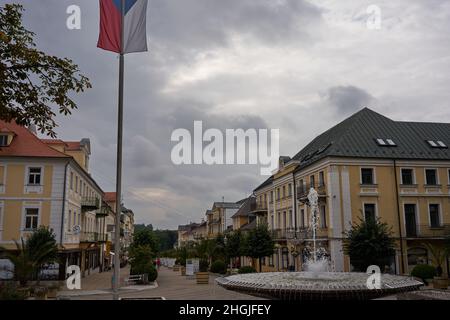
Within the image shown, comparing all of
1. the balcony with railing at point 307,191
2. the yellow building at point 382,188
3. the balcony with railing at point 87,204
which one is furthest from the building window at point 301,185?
the balcony with railing at point 87,204

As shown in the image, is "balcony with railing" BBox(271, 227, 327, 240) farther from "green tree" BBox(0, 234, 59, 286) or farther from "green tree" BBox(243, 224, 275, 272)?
"green tree" BBox(0, 234, 59, 286)

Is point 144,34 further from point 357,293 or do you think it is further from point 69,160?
point 69,160

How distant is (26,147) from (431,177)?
30.6m

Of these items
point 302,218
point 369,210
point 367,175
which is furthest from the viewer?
point 302,218

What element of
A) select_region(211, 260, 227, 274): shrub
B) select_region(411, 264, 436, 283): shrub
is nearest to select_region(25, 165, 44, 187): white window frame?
select_region(211, 260, 227, 274): shrub

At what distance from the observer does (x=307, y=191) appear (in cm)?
3581

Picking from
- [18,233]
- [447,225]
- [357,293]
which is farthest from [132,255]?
[357,293]

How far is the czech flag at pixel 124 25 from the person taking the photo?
11031 mm

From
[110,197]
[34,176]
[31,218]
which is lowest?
[31,218]

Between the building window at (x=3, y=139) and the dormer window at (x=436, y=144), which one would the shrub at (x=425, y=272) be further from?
the building window at (x=3, y=139)

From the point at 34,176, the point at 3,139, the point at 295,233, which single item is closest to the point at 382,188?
the point at 295,233

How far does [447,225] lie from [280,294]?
2835cm

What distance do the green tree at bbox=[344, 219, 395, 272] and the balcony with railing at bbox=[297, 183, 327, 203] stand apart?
5.64 meters

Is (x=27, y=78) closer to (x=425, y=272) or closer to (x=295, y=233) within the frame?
(x=425, y=272)
